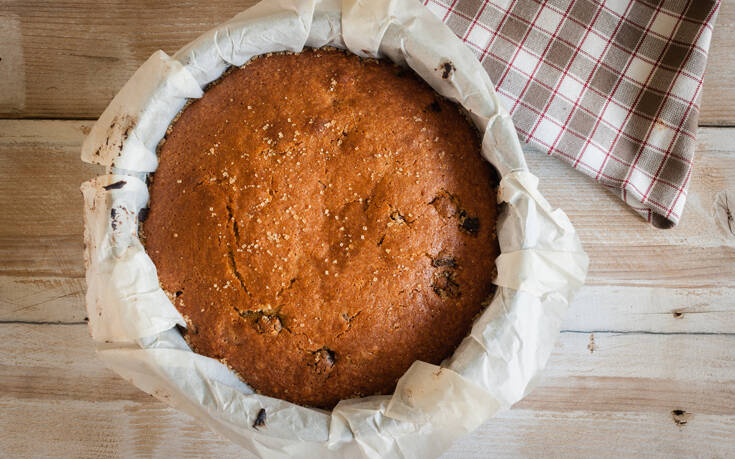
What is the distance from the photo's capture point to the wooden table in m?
1.43

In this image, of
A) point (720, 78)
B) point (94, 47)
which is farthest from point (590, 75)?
point (94, 47)

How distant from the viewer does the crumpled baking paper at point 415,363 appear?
3.47 ft

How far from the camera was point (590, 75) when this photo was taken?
54.2 inches

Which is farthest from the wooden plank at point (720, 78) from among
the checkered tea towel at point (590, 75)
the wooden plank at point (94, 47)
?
the checkered tea towel at point (590, 75)

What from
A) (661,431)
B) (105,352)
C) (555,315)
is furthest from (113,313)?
(661,431)

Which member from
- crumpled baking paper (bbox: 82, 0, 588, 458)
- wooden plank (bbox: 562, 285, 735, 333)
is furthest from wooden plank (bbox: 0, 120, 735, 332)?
crumpled baking paper (bbox: 82, 0, 588, 458)

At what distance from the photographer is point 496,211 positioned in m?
1.15

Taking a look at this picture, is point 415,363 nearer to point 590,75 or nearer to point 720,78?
point 590,75

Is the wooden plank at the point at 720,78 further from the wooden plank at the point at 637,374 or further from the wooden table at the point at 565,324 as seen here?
the wooden plank at the point at 637,374

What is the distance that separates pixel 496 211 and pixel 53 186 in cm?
112

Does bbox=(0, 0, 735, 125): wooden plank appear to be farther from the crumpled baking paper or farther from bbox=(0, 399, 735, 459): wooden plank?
bbox=(0, 399, 735, 459): wooden plank

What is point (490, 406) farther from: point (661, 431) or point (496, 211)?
point (661, 431)

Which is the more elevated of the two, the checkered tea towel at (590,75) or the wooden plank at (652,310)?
A: the checkered tea towel at (590,75)

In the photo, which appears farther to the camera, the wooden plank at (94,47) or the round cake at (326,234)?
the wooden plank at (94,47)
